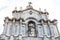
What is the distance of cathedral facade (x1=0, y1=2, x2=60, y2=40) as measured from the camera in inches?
661

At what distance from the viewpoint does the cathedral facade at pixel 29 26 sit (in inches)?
661

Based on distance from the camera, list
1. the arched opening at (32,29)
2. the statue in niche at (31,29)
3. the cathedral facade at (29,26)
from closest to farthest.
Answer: the cathedral facade at (29,26)
the arched opening at (32,29)
the statue in niche at (31,29)

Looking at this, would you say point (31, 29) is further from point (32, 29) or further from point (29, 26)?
point (29, 26)

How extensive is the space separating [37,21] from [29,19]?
1128 mm

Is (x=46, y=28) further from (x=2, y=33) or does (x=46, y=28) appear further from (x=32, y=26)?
(x=2, y=33)

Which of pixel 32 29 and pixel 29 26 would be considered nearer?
pixel 32 29

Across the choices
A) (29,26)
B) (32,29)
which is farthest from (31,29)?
(29,26)

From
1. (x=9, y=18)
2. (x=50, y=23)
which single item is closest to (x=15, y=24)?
(x=9, y=18)

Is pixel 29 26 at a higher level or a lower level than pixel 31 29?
higher

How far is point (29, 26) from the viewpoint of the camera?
18.8 metres

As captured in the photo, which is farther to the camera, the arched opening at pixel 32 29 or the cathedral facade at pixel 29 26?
the arched opening at pixel 32 29

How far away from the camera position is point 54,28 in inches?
725

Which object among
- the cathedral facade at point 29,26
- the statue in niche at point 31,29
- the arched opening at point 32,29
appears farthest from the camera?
the statue in niche at point 31,29

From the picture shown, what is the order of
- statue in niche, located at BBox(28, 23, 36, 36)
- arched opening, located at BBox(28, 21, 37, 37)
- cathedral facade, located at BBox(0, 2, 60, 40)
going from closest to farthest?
cathedral facade, located at BBox(0, 2, 60, 40) → arched opening, located at BBox(28, 21, 37, 37) → statue in niche, located at BBox(28, 23, 36, 36)
